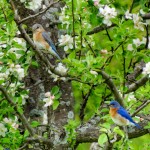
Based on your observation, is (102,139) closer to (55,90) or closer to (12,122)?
(55,90)

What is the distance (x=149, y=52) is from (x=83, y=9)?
2.65 feet

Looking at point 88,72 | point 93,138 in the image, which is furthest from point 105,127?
point 93,138

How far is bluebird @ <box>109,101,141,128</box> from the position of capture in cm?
623

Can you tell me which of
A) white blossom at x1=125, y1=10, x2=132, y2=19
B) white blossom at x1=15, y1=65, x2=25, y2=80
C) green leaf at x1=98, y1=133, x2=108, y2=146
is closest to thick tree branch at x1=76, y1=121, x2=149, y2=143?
white blossom at x1=15, y1=65, x2=25, y2=80

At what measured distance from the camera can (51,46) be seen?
6969 millimetres

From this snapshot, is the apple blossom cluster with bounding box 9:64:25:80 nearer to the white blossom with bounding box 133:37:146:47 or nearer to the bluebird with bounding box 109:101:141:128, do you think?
the bluebird with bounding box 109:101:141:128

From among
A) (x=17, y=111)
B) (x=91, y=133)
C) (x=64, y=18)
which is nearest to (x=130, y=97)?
(x=91, y=133)

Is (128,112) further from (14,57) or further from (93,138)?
(14,57)

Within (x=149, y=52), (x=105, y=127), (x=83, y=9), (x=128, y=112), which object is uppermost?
(x=83, y=9)

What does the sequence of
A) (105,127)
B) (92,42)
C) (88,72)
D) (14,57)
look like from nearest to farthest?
1. (105,127)
2. (88,72)
3. (14,57)
4. (92,42)

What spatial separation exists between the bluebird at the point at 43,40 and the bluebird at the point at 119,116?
837 millimetres

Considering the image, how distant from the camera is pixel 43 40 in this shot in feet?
23.8

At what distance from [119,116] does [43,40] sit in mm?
1519

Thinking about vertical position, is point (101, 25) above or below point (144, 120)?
above
